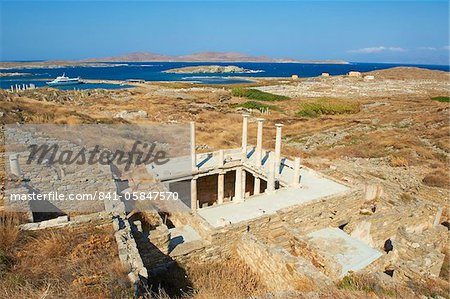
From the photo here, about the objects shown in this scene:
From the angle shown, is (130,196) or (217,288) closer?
(217,288)

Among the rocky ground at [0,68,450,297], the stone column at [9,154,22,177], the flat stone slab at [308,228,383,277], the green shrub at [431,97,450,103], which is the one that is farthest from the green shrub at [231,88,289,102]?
the stone column at [9,154,22,177]

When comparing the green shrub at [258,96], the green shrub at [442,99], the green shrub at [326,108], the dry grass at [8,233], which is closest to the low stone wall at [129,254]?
the dry grass at [8,233]

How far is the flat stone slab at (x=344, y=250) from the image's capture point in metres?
9.69

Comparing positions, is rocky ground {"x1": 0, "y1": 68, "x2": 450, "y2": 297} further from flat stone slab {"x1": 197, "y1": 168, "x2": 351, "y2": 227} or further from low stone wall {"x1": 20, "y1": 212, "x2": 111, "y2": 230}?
low stone wall {"x1": 20, "y1": 212, "x2": 111, "y2": 230}

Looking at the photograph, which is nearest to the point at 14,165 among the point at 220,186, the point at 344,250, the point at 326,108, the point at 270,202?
the point at 220,186

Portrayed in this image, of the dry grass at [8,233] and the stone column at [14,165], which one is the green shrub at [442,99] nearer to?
the stone column at [14,165]

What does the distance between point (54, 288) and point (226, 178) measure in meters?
12.0

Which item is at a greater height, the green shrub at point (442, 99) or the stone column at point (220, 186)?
the green shrub at point (442, 99)

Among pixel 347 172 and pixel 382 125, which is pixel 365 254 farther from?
pixel 382 125

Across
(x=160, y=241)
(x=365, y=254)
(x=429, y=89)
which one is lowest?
(x=365, y=254)

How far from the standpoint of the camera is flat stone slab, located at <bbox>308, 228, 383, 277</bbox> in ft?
31.8

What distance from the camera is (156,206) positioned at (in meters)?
12.4

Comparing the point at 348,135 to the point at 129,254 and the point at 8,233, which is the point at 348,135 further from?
the point at 8,233

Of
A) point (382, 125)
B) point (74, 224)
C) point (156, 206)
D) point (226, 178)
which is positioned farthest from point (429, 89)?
point (74, 224)
